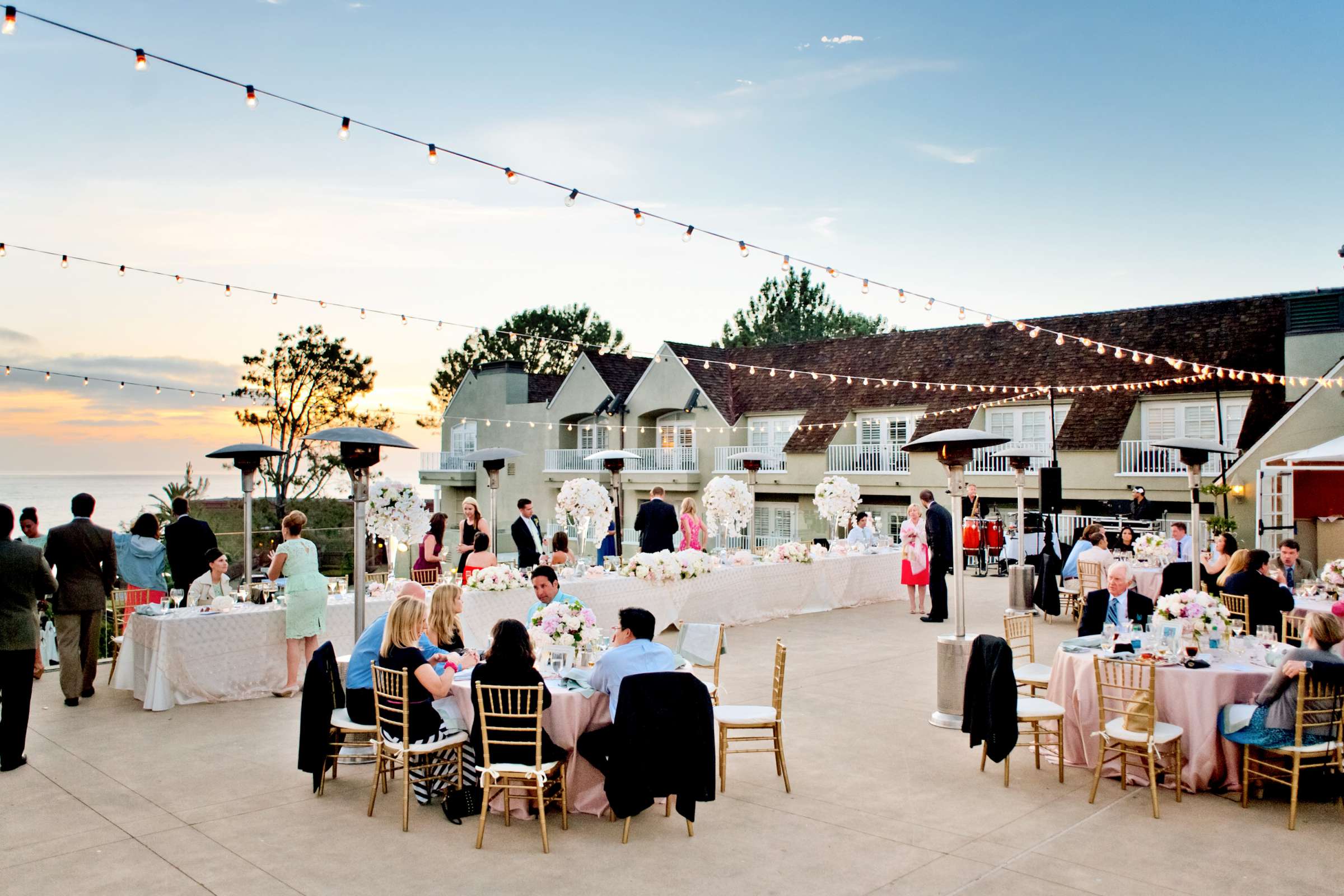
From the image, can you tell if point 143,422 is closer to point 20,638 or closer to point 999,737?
point 20,638

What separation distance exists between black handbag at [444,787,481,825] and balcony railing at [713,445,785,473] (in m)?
24.8

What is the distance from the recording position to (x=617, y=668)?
597cm

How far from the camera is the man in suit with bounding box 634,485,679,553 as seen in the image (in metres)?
13.7

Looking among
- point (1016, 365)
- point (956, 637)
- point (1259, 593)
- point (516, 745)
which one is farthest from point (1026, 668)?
point (1016, 365)

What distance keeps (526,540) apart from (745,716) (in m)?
6.11

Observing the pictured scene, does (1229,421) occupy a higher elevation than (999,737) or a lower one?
higher

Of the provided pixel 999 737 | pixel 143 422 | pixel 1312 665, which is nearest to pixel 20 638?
pixel 999 737

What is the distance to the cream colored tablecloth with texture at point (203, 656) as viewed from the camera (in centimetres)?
891

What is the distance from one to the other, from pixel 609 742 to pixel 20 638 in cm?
461

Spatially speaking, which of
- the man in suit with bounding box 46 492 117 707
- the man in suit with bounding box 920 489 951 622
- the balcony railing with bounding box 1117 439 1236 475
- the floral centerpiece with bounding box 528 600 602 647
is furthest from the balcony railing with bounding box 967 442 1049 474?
the man in suit with bounding box 46 492 117 707

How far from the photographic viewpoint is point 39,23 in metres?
6.61

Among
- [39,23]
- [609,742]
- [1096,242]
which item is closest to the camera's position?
[609,742]

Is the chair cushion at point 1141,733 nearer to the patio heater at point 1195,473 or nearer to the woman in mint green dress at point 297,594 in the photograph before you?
the patio heater at point 1195,473

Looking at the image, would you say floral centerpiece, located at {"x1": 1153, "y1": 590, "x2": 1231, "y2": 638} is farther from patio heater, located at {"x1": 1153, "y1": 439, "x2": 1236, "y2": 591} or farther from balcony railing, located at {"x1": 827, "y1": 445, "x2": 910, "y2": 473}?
balcony railing, located at {"x1": 827, "y1": 445, "x2": 910, "y2": 473}
